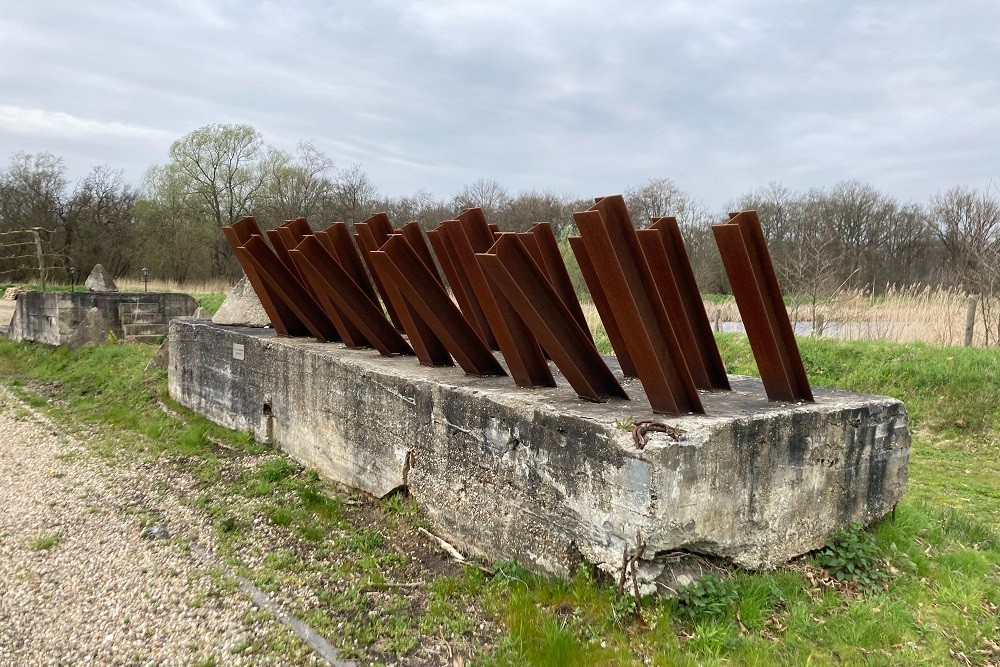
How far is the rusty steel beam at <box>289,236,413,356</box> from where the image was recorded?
554cm

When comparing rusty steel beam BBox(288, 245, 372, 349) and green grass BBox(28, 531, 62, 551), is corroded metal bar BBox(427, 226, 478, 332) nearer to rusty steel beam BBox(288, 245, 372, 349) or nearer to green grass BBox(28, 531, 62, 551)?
rusty steel beam BBox(288, 245, 372, 349)

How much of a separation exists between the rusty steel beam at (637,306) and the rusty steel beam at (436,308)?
1.39 meters

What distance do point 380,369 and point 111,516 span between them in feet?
7.80

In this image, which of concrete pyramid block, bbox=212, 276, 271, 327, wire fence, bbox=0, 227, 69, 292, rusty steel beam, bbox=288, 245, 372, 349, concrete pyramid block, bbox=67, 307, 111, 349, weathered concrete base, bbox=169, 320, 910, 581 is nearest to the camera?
weathered concrete base, bbox=169, 320, 910, 581

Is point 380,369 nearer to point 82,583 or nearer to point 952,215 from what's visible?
point 82,583

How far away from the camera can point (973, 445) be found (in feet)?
24.1

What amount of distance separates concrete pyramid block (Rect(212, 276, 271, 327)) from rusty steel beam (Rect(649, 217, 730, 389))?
5.29 m

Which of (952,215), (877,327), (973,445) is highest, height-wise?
(952,215)

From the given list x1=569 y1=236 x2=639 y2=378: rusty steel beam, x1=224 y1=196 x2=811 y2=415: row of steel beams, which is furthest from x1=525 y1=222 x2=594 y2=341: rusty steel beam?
x1=569 y1=236 x2=639 y2=378: rusty steel beam

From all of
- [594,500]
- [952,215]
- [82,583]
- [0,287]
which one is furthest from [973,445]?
[0,287]

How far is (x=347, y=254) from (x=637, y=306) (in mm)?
3561

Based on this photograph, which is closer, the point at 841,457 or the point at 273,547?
the point at 841,457

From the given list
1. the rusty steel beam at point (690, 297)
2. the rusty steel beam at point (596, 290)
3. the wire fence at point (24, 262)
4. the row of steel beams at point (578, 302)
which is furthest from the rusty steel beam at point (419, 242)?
the wire fence at point (24, 262)

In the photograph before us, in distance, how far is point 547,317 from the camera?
364 cm
